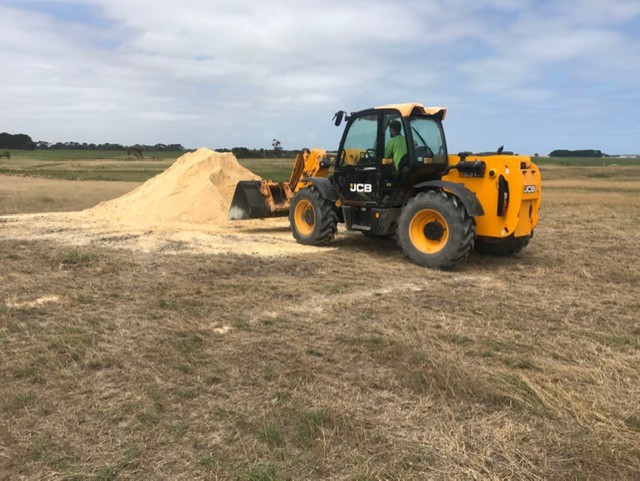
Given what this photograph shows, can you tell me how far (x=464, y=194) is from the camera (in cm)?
790

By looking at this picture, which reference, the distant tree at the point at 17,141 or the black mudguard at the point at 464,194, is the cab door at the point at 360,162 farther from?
the distant tree at the point at 17,141

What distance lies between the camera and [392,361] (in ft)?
14.3

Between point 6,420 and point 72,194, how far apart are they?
70.4 feet

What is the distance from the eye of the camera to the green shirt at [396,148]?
8633mm

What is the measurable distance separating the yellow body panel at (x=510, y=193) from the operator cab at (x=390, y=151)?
0.72 meters

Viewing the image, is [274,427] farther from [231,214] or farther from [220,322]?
[231,214]

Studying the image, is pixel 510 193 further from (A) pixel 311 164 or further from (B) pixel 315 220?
(A) pixel 311 164

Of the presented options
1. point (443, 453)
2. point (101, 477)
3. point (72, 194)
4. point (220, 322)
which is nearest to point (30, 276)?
point (220, 322)

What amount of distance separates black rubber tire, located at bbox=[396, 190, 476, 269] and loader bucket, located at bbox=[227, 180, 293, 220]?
15.4 ft

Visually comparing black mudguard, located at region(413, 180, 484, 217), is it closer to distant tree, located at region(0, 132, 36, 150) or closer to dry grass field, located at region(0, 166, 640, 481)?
dry grass field, located at region(0, 166, 640, 481)

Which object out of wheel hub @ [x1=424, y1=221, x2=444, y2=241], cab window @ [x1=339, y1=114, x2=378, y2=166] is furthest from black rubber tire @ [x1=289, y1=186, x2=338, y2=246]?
wheel hub @ [x1=424, y1=221, x2=444, y2=241]

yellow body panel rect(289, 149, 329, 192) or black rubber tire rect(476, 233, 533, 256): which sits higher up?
yellow body panel rect(289, 149, 329, 192)

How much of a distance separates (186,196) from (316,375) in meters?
11.3

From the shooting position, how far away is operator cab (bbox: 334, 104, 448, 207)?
862 cm
